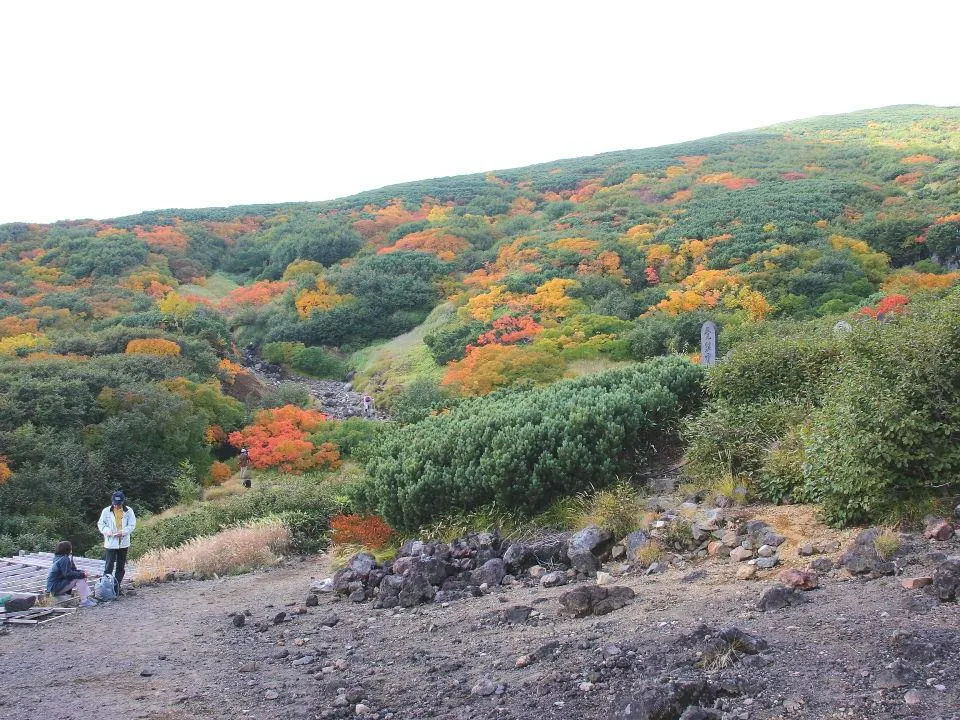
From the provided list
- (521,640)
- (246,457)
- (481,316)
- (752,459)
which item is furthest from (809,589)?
(481,316)

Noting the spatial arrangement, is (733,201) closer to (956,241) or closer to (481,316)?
(956,241)

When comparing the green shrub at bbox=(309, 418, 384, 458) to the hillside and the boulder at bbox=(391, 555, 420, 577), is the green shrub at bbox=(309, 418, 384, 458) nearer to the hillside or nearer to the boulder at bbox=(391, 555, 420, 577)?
the hillside

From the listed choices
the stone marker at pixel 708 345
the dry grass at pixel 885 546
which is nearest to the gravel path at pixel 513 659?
the dry grass at pixel 885 546

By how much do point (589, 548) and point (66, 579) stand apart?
5353 mm

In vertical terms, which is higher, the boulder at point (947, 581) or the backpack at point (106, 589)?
the boulder at point (947, 581)

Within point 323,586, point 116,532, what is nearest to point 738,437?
point 323,586

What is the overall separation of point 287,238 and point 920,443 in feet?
134

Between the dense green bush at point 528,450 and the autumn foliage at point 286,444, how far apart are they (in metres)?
7.79

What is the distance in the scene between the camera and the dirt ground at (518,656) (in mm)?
3889

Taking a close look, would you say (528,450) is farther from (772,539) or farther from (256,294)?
(256,294)

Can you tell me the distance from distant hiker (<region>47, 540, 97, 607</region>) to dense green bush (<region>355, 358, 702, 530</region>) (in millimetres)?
3109

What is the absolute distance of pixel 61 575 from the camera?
8469mm

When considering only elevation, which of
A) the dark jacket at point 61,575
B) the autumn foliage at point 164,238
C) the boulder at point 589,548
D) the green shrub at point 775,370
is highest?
the autumn foliage at point 164,238

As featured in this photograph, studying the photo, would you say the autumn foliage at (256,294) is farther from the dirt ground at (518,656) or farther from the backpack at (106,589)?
the dirt ground at (518,656)
